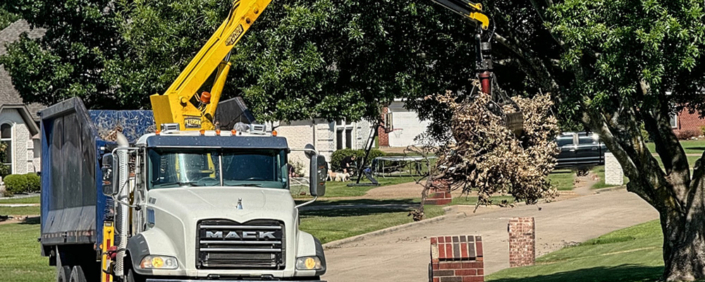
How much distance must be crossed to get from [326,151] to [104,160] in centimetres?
3907

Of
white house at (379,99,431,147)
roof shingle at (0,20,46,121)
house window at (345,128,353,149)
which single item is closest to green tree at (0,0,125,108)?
roof shingle at (0,20,46,121)

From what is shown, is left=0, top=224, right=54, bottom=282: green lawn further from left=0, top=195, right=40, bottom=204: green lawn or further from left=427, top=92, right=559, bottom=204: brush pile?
left=427, top=92, right=559, bottom=204: brush pile

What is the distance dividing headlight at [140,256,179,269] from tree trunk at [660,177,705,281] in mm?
7604

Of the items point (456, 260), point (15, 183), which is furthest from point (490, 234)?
point (15, 183)

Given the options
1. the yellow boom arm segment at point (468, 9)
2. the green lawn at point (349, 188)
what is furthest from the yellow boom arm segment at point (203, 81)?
the green lawn at point (349, 188)

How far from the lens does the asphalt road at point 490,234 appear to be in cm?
2189

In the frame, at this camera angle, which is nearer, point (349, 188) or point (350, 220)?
point (350, 220)

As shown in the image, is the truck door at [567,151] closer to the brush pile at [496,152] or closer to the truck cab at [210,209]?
the brush pile at [496,152]

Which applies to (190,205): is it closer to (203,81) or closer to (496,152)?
(496,152)

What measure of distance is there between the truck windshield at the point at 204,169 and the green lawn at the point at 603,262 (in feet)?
21.3

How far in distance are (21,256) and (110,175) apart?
1293 cm

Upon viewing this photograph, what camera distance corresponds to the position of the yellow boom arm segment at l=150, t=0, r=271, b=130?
17.5m

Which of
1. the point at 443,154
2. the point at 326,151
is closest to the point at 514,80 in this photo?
the point at 443,154

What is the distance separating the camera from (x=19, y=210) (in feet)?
130
